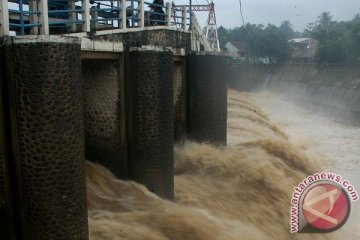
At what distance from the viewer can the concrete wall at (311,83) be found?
29.4 meters

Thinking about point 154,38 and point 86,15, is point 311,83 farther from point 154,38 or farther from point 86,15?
point 86,15

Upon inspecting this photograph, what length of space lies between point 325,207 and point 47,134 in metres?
5.06

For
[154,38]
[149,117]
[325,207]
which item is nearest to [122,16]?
[154,38]

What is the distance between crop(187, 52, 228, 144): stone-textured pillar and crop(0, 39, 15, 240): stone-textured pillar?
6284mm

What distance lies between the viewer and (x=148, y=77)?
8.30m

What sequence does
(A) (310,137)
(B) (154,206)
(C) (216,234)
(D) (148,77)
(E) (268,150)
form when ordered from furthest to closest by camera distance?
(A) (310,137)
(E) (268,150)
(D) (148,77)
(B) (154,206)
(C) (216,234)

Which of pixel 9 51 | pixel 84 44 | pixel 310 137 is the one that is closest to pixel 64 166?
pixel 9 51

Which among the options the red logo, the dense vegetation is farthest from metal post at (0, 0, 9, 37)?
the dense vegetation

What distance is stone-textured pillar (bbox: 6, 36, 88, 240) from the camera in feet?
18.0

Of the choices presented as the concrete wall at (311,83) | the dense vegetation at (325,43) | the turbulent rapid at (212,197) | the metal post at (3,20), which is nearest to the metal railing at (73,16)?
the metal post at (3,20)

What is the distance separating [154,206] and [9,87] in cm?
323

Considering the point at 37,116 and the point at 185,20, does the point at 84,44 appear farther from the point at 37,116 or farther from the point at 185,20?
the point at 185,20

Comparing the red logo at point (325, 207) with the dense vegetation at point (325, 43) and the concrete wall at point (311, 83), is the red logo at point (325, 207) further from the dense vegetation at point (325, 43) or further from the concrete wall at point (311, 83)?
the dense vegetation at point (325, 43)

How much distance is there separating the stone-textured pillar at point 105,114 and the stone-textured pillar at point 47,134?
2.41 m
